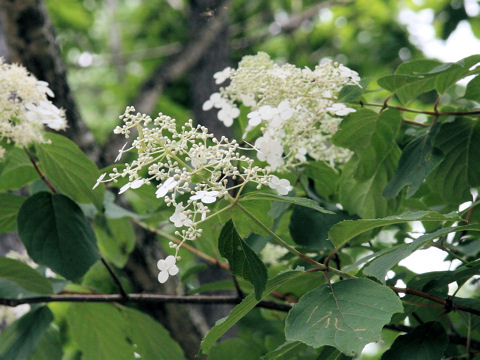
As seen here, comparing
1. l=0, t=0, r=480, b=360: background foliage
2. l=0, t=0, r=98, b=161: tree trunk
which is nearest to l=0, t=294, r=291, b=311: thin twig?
l=0, t=0, r=480, b=360: background foliage

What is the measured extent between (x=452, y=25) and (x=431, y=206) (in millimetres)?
2076

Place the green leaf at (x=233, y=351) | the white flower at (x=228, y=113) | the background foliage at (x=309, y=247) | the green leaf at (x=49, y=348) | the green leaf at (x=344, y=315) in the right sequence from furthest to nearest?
1. the green leaf at (x=49, y=348)
2. the green leaf at (x=233, y=351)
3. the white flower at (x=228, y=113)
4. the background foliage at (x=309, y=247)
5. the green leaf at (x=344, y=315)

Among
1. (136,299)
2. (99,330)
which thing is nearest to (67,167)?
(136,299)

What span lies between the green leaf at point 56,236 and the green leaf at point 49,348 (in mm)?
426

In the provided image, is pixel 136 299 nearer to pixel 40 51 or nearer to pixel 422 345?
pixel 422 345

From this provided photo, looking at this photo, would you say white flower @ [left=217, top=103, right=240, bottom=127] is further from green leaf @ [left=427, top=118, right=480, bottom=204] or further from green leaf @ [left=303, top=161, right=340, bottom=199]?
green leaf @ [left=427, top=118, right=480, bottom=204]

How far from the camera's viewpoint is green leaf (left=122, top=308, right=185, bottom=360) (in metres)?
1.70

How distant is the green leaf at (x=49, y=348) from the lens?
5.75 ft

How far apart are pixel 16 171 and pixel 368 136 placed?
2.99 ft

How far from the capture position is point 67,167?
1431 mm

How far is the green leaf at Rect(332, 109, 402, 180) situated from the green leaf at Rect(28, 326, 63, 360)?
104 cm

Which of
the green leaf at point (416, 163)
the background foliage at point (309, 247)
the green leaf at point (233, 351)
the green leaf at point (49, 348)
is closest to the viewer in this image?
the background foliage at point (309, 247)

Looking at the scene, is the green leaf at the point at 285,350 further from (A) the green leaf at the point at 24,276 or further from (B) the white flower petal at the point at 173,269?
(A) the green leaf at the point at 24,276

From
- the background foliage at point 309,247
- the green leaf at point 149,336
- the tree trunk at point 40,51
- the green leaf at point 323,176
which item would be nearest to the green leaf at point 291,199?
the background foliage at point 309,247
